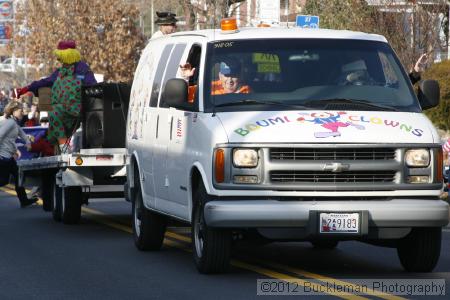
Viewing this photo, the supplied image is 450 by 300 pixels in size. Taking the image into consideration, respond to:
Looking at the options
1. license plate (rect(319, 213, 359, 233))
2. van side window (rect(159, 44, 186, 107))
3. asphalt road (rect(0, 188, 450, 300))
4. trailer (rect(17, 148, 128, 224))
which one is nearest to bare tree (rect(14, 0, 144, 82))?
trailer (rect(17, 148, 128, 224))

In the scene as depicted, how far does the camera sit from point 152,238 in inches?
593

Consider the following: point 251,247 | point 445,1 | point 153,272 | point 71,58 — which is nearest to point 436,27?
point 445,1

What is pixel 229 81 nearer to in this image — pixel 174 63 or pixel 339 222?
pixel 174 63

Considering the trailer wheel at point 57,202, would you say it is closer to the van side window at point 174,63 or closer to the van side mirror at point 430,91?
the van side window at point 174,63

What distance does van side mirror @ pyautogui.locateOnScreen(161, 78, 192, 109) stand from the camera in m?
13.1

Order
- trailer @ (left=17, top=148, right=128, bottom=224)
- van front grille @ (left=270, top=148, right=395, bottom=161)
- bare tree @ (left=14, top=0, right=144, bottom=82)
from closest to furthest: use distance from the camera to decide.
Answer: van front grille @ (left=270, top=148, right=395, bottom=161) → trailer @ (left=17, top=148, right=128, bottom=224) → bare tree @ (left=14, top=0, right=144, bottom=82)

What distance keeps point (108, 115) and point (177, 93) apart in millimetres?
5790

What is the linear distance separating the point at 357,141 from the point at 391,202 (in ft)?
1.93

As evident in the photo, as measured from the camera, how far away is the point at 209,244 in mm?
12305

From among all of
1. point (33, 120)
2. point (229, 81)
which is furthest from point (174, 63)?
point (33, 120)

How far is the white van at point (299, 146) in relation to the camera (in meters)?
12.0

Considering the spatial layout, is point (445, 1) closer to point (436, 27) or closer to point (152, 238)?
point (436, 27)

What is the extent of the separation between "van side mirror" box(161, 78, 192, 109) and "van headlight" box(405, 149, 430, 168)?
210cm

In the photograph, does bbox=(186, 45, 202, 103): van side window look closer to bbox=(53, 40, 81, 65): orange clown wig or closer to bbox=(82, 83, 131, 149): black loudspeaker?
bbox=(82, 83, 131, 149): black loudspeaker
